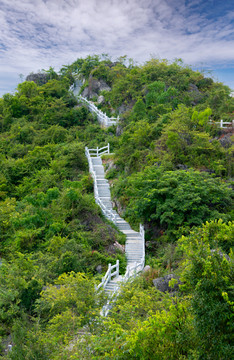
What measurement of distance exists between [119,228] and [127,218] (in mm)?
1121

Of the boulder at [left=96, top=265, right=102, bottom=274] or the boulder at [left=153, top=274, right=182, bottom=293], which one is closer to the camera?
the boulder at [left=153, top=274, right=182, bottom=293]

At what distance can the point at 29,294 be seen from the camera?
1088 centimetres

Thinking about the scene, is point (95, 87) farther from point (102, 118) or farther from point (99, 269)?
point (99, 269)

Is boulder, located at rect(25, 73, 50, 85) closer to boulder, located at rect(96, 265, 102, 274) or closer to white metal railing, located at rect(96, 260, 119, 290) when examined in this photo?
boulder, located at rect(96, 265, 102, 274)

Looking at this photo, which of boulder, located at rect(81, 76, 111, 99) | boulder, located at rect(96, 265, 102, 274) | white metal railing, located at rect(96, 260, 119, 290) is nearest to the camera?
white metal railing, located at rect(96, 260, 119, 290)

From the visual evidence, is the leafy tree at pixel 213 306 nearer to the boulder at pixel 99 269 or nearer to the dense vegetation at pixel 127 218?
the dense vegetation at pixel 127 218

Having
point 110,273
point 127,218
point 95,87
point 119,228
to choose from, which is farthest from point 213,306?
point 95,87

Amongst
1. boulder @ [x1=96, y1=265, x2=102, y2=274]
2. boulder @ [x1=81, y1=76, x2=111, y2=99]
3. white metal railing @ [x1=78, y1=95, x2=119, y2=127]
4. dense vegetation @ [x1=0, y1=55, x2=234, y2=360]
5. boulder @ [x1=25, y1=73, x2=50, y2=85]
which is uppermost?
boulder @ [x1=25, y1=73, x2=50, y2=85]

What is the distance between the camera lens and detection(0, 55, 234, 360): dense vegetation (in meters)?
5.69

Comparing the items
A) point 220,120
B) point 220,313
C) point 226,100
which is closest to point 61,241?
point 220,313

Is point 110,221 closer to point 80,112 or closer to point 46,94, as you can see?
point 80,112

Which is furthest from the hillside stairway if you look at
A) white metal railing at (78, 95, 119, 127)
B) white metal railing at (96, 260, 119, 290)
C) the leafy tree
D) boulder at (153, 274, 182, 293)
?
white metal railing at (78, 95, 119, 127)

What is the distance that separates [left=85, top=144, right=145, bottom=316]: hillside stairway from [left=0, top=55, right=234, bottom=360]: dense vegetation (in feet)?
1.83

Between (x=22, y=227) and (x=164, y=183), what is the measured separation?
8.69 m
